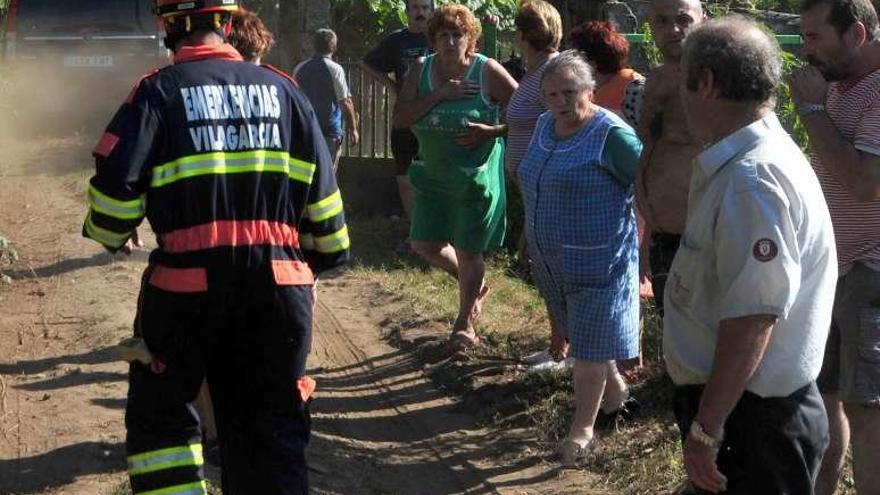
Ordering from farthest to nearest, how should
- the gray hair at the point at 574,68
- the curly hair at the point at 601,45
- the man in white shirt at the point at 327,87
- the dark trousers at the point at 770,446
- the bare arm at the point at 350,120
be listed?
→ 1. the bare arm at the point at 350,120
2. the man in white shirt at the point at 327,87
3. the curly hair at the point at 601,45
4. the gray hair at the point at 574,68
5. the dark trousers at the point at 770,446

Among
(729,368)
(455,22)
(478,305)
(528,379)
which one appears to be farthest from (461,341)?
(729,368)

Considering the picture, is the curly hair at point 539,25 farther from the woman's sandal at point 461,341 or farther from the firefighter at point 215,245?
the firefighter at point 215,245

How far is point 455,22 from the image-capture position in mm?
7508

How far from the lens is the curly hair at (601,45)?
22.4ft

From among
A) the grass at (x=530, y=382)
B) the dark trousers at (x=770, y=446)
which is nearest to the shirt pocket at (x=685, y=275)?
the dark trousers at (x=770, y=446)

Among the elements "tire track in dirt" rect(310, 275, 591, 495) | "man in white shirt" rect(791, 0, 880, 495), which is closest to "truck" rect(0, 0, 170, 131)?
"tire track in dirt" rect(310, 275, 591, 495)

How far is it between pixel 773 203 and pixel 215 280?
5.78ft

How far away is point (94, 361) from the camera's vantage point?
7559 mm

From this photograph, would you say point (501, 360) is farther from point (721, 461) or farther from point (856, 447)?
point (721, 461)

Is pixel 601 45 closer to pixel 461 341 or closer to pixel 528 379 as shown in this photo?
pixel 528 379

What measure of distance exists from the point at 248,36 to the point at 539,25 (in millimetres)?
1985

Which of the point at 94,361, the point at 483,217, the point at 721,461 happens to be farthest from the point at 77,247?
the point at 721,461

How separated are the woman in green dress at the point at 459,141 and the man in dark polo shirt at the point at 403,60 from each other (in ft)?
5.41

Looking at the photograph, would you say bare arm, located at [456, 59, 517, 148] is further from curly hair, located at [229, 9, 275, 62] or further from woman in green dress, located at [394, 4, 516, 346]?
curly hair, located at [229, 9, 275, 62]
